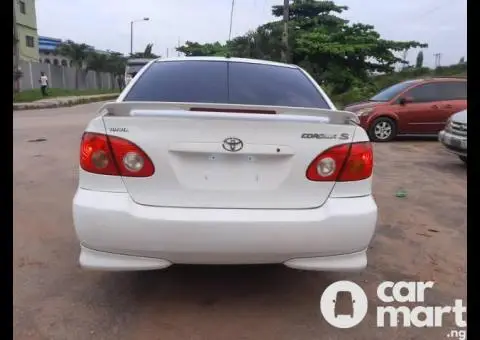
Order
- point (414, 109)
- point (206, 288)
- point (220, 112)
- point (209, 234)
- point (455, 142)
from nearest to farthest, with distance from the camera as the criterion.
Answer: point (209, 234), point (220, 112), point (206, 288), point (455, 142), point (414, 109)

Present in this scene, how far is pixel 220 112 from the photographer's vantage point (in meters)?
2.66

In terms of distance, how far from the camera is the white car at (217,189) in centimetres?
252

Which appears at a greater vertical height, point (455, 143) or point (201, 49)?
point (201, 49)

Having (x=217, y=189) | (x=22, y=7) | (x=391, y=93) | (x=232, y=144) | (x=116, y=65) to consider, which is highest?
(x=22, y=7)

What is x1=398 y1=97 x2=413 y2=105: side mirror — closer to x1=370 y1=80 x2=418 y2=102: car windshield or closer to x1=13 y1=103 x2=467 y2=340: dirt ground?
x1=370 y1=80 x2=418 y2=102: car windshield

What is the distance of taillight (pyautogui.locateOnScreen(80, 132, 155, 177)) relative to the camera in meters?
2.55

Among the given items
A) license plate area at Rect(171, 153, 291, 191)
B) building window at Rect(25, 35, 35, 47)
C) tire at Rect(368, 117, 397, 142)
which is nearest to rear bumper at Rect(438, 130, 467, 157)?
tire at Rect(368, 117, 397, 142)

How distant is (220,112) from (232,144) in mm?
229

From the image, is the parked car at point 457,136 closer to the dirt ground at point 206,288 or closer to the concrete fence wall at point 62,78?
the dirt ground at point 206,288

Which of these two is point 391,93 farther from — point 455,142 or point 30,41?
point 30,41

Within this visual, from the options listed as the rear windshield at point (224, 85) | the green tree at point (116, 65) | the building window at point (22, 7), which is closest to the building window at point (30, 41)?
the building window at point (22, 7)

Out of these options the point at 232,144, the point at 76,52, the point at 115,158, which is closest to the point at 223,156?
the point at 232,144

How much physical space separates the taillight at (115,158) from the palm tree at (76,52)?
4471 cm

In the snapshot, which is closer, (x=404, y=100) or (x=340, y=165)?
(x=340, y=165)
